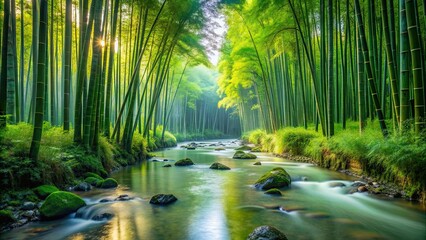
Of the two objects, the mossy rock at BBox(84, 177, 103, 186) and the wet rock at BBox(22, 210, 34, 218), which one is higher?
the mossy rock at BBox(84, 177, 103, 186)

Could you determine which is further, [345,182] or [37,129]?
[345,182]

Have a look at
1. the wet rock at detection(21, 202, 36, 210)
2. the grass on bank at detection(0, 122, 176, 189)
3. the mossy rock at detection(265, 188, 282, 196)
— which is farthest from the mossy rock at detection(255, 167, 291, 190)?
the wet rock at detection(21, 202, 36, 210)

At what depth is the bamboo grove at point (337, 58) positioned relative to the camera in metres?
4.79

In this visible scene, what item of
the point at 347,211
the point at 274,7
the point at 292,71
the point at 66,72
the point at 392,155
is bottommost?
the point at 347,211

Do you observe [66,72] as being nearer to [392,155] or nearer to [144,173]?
[144,173]

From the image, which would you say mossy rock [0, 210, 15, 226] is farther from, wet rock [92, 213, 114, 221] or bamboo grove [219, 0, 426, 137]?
bamboo grove [219, 0, 426, 137]

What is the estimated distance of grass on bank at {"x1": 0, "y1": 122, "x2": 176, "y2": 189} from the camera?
14.4 feet

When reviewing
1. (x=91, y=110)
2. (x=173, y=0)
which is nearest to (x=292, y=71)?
(x=173, y=0)

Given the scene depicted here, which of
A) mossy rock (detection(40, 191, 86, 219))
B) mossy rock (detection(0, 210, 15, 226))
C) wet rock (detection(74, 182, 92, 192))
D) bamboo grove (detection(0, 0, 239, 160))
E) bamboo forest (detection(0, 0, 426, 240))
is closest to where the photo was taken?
mossy rock (detection(0, 210, 15, 226))

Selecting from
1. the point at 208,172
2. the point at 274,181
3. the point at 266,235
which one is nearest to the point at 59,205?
the point at 266,235

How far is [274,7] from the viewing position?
1042cm

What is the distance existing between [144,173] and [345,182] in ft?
17.9

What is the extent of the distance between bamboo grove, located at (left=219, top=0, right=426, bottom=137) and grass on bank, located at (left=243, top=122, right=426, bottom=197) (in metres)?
0.33

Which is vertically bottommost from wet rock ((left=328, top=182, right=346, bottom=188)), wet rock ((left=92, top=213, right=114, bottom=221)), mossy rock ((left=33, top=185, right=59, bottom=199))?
wet rock ((left=92, top=213, right=114, bottom=221))
